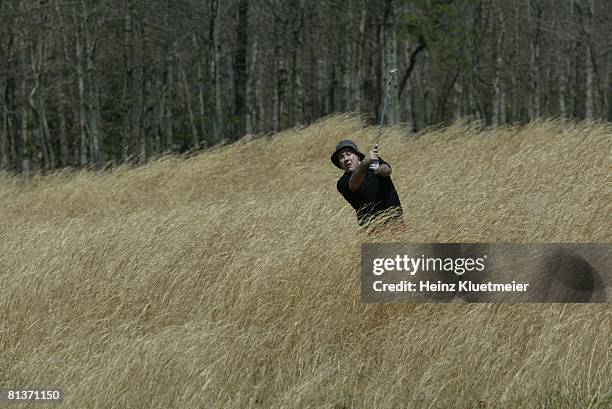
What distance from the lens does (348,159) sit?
23.1ft

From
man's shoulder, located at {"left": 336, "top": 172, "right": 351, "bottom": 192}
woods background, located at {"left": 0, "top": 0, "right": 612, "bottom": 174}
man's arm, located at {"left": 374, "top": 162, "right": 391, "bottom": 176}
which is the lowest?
woods background, located at {"left": 0, "top": 0, "right": 612, "bottom": 174}

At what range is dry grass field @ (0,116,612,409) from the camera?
543 centimetres

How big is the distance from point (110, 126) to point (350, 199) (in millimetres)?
33780

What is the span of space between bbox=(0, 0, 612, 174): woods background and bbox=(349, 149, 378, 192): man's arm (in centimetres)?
1021

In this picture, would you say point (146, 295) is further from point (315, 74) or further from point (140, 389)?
point (315, 74)

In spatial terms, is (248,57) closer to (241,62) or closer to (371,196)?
(241,62)

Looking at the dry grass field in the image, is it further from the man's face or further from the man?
the man's face

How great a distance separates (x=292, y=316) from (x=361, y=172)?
1.25 m

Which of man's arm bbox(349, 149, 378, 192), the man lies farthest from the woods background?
man's arm bbox(349, 149, 378, 192)

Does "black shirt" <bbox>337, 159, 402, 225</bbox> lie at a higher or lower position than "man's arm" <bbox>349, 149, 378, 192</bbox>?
lower

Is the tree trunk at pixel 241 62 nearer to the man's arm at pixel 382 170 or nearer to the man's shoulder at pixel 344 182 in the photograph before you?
the man's shoulder at pixel 344 182

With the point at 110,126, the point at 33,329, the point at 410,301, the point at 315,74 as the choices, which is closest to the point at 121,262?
the point at 33,329

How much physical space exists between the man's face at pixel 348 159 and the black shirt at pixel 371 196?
91mm

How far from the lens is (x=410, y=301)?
6363mm
